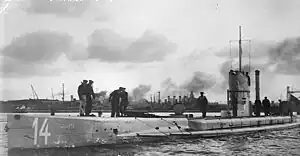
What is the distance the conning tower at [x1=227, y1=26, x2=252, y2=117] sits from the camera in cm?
2461

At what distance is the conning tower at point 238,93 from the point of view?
Result: 24.6 metres

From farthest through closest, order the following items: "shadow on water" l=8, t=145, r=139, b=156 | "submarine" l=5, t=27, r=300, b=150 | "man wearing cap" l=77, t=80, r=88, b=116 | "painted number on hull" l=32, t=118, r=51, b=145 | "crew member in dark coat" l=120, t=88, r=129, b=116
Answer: "crew member in dark coat" l=120, t=88, r=129, b=116
"man wearing cap" l=77, t=80, r=88, b=116
"submarine" l=5, t=27, r=300, b=150
"painted number on hull" l=32, t=118, r=51, b=145
"shadow on water" l=8, t=145, r=139, b=156

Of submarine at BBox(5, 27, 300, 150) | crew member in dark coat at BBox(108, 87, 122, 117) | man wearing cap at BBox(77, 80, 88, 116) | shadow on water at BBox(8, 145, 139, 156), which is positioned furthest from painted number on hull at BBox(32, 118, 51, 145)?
crew member in dark coat at BBox(108, 87, 122, 117)

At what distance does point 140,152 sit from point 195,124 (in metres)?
5.52

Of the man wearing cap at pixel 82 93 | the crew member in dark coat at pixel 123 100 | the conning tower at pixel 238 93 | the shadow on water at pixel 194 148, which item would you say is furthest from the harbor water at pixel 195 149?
the conning tower at pixel 238 93

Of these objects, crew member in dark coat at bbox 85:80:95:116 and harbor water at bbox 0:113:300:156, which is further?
crew member in dark coat at bbox 85:80:95:116

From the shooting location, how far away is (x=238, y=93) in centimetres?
2464

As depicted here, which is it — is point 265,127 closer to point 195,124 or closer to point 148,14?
point 195,124

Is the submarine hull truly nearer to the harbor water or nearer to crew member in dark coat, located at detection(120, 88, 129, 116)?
the harbor water

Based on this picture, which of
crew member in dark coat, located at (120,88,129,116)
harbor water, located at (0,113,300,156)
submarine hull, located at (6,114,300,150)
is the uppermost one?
crew member in dark coat, located at (120,88,129,116)

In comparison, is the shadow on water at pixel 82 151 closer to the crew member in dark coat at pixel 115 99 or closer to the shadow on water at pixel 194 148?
the shadow on water at pixel 194 148

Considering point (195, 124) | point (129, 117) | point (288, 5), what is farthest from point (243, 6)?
point (129, 117)

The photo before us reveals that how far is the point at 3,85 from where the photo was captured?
1251cm

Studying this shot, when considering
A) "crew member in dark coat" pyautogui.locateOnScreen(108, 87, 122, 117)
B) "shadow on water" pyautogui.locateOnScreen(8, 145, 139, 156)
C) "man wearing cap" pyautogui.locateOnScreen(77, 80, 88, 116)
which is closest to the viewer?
"shadow on water" pyautogui.locateOnScreen(8, 145, 139, 156)
